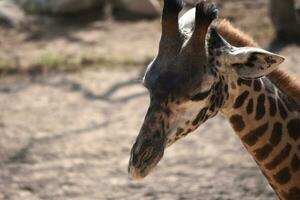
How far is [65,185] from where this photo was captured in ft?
16.3

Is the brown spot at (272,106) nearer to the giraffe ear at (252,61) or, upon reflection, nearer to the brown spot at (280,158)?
the brown spot at (280,158)

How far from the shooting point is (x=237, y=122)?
3.01 metres

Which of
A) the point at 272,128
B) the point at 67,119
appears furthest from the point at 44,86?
the point at 272,128

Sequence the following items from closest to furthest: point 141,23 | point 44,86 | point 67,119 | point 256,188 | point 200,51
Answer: point 200,51 → point 256,188 → point 67,119 → point 44,86 → point 141,23

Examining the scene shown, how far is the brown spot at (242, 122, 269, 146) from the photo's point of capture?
3.04 meters

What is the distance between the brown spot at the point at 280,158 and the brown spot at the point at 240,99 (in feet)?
1.20

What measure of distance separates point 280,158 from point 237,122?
31cm

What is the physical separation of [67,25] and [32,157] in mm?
4148

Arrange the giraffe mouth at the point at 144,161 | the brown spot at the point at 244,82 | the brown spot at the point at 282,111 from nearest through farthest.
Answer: the giraffe mouth at the point at 144,161 → the brown spot at the point at 244,82 → the brown spot at the point at 282,111

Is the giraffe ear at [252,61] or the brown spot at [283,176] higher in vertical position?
the giraffe ear at [252,61]

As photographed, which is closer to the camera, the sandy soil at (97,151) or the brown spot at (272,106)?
the brown spot at (272,106)

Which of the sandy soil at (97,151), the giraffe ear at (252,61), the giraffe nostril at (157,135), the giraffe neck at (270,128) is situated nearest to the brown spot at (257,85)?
the giraffe neck at (270,128)

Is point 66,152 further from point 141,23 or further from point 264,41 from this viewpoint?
point 141,23

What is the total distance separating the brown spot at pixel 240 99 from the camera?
2.93 m
